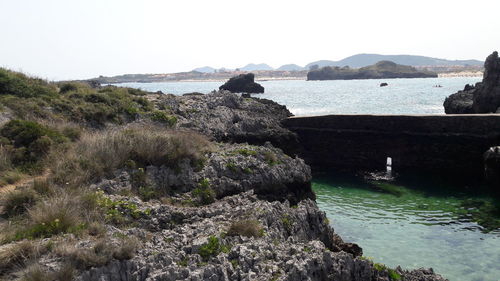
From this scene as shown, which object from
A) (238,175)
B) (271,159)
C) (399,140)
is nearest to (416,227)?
(271,159)

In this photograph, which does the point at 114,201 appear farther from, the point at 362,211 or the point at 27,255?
the point at 362,211

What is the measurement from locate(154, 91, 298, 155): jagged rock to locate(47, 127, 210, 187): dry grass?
794cm

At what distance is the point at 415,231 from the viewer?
18578mm

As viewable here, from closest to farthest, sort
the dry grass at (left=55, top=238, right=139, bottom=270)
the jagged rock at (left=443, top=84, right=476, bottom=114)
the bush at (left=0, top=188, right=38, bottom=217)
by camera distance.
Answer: the dry grass at (left=55, top=238, right=139, bottom=270) < the bush at (left=0, top=188, right=38, bottom=217) < the jagged rock at (left=443, top=84, right=476, bottom=114)

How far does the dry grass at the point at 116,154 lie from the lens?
11172 mm

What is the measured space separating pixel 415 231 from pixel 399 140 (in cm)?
1402

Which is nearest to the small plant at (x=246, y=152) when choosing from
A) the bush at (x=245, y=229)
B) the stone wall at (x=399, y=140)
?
the bush at (x=245, y=229)

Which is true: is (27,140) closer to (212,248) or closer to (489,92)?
(212,248)

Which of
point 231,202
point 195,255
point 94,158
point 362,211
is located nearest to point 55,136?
point 94,158

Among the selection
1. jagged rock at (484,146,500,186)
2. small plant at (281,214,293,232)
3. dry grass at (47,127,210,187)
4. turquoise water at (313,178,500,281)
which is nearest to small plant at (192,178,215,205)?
dry grass at (47,127,210,187)

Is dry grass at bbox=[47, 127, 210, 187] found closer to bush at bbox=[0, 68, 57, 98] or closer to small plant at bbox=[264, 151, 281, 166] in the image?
small plant at bbox=[264, 151, 281, 166]

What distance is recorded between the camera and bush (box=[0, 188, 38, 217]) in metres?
9.31

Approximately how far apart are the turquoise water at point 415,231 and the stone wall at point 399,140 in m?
4.95

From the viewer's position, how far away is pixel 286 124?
3394 cm
